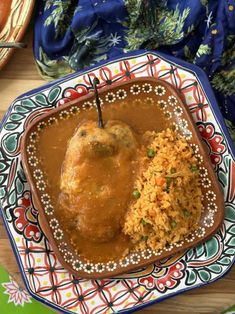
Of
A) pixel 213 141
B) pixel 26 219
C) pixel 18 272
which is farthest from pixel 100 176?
pixel 18 272

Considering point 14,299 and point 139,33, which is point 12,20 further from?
point 14,299

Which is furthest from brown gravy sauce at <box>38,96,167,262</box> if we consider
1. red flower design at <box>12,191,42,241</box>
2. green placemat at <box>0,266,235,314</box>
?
green placemat at <box>0,266,235,314</box>

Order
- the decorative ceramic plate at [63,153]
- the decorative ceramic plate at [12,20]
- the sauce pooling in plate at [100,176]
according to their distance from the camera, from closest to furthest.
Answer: the sauce pooling in plate at [100,176] → the decorative ceramic plate at [63,153] → the decorative ceramic plate at [12,20]

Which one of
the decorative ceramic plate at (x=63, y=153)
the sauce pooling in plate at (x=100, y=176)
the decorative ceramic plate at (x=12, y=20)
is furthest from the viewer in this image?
the decorative ceramic plate at (x=12, y=20)

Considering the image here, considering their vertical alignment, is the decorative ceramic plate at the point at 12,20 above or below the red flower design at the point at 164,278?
above

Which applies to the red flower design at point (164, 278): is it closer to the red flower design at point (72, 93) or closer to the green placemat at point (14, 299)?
the green placemat at point (14, 299)

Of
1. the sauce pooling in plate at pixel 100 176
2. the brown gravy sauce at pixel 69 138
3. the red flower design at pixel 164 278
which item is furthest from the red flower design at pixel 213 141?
the red flower design at pixel 164 278
